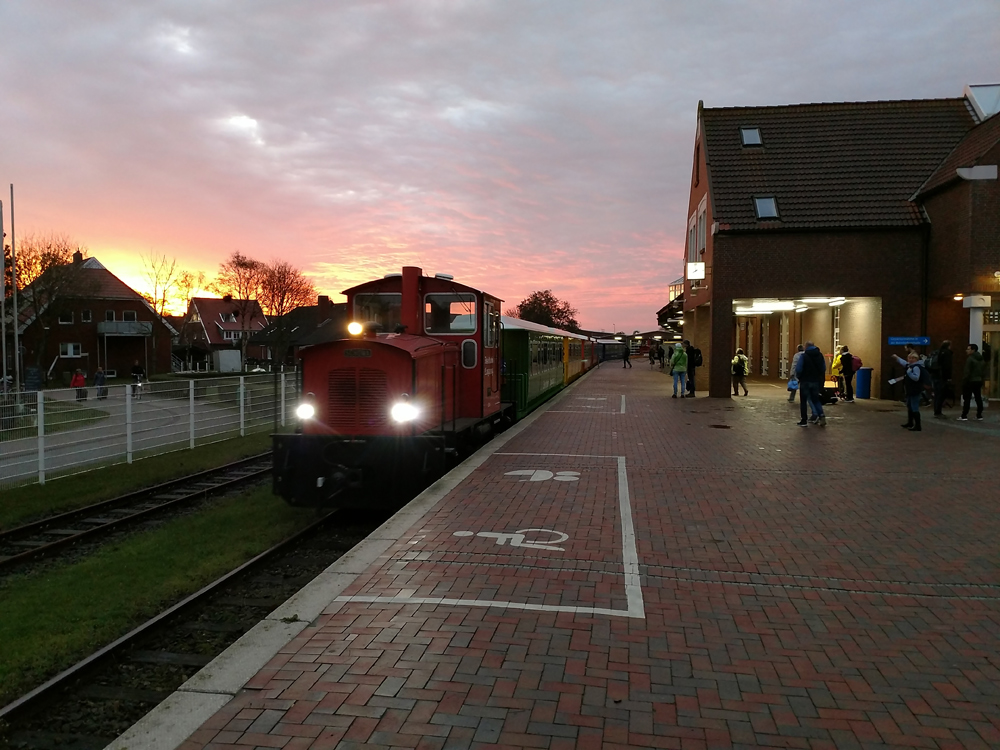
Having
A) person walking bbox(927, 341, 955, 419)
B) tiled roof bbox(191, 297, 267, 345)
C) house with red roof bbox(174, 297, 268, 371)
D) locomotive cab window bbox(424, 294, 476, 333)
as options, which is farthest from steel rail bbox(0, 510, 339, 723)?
tiled roof bbox(191, 297, 267, 345)

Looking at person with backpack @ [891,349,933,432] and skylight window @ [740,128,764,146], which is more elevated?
skylight window @ [740,128,764,146]

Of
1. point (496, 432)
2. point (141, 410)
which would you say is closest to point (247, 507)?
point (141, 410)

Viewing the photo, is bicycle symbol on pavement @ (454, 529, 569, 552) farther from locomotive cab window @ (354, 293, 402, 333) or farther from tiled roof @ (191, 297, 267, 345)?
tiled roof @ (191, 297, 267, 345)

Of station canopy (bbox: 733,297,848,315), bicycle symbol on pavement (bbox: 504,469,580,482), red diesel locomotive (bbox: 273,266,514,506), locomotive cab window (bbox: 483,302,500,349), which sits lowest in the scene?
bicycle symbol on pavement (bbox: 504,469,580,482)

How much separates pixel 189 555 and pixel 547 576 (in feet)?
13.0

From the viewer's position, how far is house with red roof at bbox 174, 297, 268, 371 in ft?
200

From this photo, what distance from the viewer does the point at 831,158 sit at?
21.6 meters

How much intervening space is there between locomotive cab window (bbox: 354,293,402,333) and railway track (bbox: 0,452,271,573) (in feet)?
11.3

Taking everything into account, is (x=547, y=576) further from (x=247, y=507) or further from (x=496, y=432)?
(x=496, y=432)

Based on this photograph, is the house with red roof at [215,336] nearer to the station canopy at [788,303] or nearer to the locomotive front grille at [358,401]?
the station canopy at [788,303]

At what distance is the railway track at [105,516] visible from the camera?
7.29 meters

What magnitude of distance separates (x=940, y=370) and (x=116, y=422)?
16.6 metres

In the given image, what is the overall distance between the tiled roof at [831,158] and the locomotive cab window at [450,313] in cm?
1280

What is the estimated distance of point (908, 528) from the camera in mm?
6492
